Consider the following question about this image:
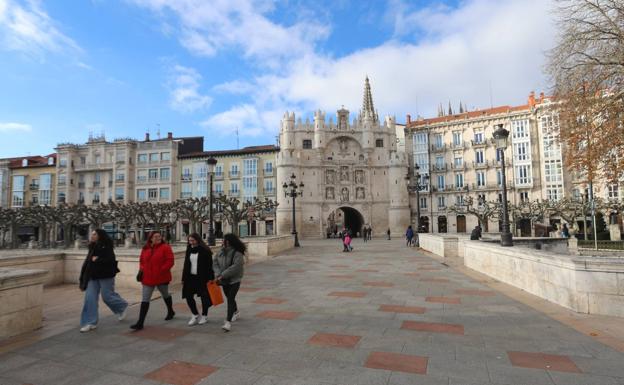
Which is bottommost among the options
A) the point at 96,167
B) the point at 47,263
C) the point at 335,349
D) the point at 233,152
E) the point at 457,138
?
the point at 335,349

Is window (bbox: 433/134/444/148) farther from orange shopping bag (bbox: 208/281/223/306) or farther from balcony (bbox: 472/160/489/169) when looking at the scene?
orange shopping bag (bbox: 208/281/223/306)

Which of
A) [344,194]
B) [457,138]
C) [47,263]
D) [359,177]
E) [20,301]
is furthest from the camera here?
[359,177]

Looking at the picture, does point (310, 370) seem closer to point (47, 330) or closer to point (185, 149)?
point (47, 330)

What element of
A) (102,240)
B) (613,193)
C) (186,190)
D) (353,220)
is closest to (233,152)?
(186,190)

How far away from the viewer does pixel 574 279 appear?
6.49 meters

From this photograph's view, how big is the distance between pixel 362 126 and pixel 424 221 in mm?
18546

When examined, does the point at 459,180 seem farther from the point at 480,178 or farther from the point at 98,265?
the point at 98,265

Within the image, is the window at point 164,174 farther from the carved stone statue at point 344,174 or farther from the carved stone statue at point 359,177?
the carved stone statue at point 359,177

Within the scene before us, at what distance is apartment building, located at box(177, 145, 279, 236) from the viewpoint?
54.5 m

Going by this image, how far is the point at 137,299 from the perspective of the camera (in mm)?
8070

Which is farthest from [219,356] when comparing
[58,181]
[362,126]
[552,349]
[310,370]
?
[58,181]

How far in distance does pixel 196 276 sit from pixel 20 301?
2686 mm

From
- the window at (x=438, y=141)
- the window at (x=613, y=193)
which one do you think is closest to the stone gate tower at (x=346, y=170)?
the window at (x=438, y=141)

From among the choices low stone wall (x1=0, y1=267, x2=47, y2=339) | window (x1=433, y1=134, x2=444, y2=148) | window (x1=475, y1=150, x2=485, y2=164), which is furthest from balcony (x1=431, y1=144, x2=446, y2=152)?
low stone wall (x1=0, y1=267, x2=47, y2=339)
